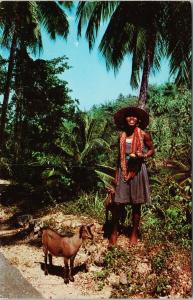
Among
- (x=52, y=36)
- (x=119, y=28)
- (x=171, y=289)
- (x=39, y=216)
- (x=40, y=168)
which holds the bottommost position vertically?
(x=171, y=289)

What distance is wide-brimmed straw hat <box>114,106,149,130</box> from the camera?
619 cm

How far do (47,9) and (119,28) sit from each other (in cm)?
428

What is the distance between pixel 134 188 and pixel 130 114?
1.03m

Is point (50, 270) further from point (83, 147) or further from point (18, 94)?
point (18, 94)

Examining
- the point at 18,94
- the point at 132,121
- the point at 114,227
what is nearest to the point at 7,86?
the point at 18,94

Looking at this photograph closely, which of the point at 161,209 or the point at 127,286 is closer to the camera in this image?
the point at 127,286

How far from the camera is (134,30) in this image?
11.6m

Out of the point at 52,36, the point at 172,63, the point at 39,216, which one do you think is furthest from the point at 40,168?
the point at 52,36

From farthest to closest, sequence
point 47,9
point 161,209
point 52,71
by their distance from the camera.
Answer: point 47,9 → point 52,71 → point 161,209

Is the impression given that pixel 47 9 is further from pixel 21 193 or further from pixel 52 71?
pixel 21 193

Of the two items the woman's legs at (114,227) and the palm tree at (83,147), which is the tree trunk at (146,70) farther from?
the woman's legs at (114,227)

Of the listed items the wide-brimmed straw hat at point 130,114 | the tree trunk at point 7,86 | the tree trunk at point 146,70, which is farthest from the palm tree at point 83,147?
the wide-brimmed straw hat at point 130,114

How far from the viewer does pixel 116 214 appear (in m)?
6.38

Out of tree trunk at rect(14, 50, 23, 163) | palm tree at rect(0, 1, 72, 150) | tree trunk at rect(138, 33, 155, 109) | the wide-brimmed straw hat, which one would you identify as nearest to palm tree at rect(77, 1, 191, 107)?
tree trunk at rect(138, 33, 155, 109)
